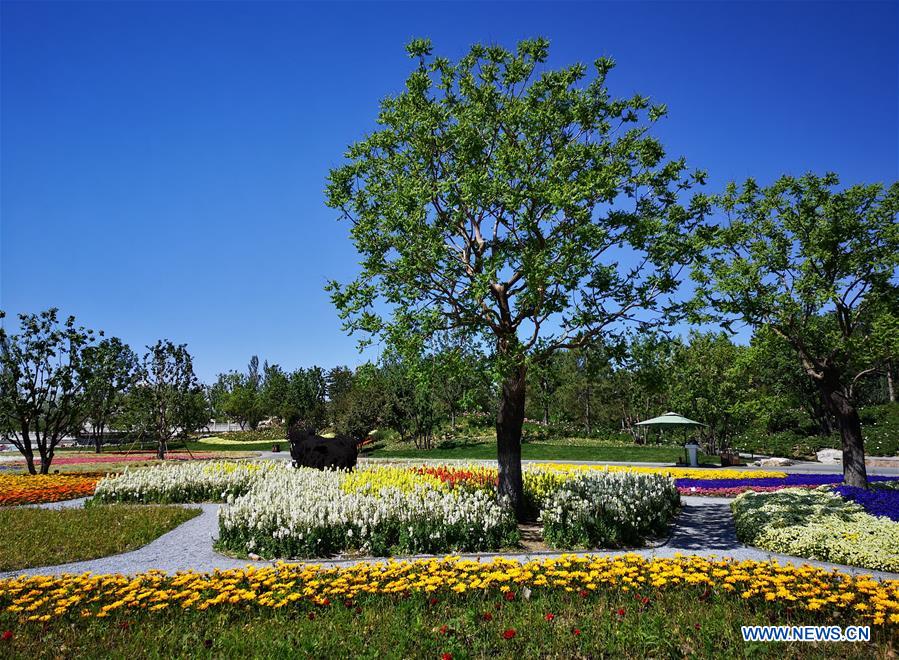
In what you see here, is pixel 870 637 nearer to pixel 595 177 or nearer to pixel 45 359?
pixel 595 177

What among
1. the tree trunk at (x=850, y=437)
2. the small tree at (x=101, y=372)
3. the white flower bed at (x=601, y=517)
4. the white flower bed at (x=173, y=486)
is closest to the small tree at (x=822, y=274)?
the tree trunk at (x=850, y=437)

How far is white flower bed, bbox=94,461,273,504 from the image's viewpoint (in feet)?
45.3

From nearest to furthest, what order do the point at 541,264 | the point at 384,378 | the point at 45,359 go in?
the point at 541,264 → the point at 45,359 → the point at 384,378

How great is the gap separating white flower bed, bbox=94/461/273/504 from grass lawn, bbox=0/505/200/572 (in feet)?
3.97

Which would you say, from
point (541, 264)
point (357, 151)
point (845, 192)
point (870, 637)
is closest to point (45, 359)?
point (357, 151)

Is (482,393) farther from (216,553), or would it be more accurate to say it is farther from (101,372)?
(101,372)

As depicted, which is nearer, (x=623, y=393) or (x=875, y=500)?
(x=875, y=500)

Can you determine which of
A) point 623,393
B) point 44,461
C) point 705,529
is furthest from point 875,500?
point 623,393

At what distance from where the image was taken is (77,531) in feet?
32.8

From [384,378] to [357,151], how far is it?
26832mm

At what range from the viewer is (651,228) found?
9.43m

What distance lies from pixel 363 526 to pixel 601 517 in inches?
156

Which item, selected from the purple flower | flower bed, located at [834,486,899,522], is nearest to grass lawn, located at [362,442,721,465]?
the purple flower

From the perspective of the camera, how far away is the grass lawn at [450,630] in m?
4.30
